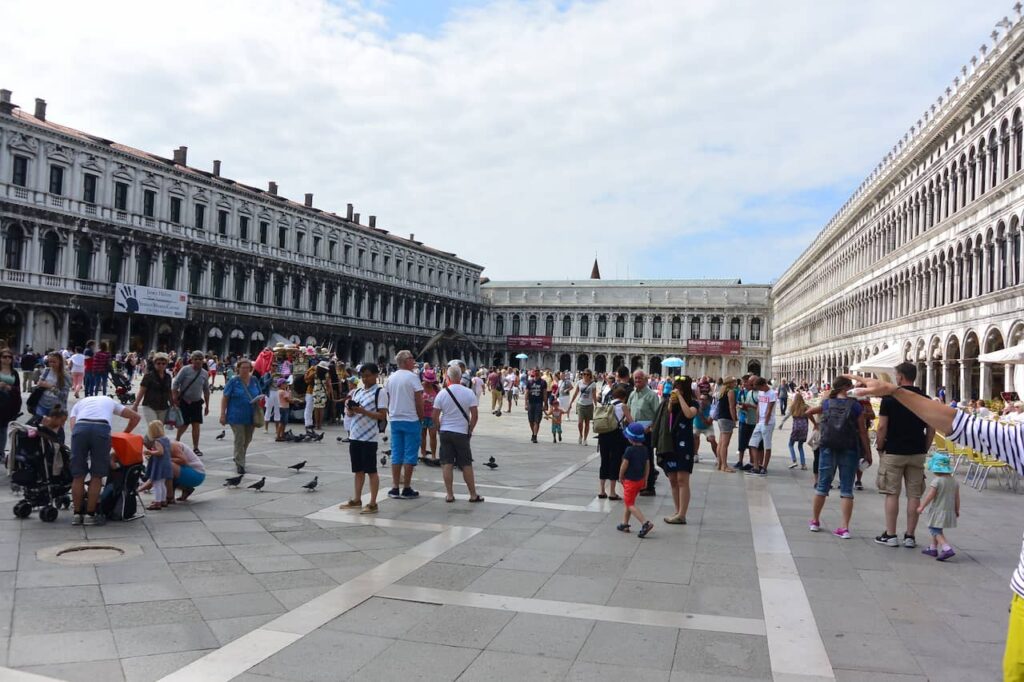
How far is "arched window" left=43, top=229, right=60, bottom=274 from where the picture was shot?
4062 centimetres

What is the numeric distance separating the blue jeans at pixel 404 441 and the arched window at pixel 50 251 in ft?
127

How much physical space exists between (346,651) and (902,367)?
15.3ft

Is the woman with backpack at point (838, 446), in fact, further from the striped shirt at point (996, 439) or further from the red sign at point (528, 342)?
the red sign at point (528, 342)

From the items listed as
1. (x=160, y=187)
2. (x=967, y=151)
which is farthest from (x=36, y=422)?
(x=160, y=187)

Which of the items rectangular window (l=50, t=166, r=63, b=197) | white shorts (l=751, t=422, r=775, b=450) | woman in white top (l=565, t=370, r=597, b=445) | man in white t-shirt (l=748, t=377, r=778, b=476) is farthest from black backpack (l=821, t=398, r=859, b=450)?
rectangular window (l=50, t=166, r=63, b=197)

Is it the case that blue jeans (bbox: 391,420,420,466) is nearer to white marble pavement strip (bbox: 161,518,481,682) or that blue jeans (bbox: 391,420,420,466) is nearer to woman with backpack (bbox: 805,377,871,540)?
white marble pavement strip (bbox: 161,518,481,682)

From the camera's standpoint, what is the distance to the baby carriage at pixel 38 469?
7312 millimetres

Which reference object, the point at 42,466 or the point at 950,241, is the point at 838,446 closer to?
the point at 42,466

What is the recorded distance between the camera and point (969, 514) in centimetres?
971

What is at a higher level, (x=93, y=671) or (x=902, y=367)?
(x=902, y=367)

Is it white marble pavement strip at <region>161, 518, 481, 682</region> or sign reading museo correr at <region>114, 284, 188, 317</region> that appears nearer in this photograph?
white marble pavement strip at <region>161, 518, 481, 682</region>

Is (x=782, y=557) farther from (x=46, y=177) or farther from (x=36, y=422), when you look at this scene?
(x=46, y=177)

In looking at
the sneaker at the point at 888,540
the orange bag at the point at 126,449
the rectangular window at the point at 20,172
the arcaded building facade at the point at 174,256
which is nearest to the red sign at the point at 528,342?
the arcaded building facade at the point at 174,256

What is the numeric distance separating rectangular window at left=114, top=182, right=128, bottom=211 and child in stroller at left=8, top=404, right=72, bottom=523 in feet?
137
